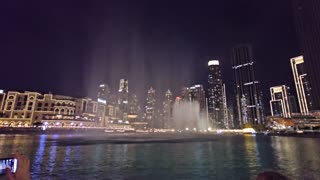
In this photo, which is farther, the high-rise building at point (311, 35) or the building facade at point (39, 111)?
the building facade at point (39, 111)

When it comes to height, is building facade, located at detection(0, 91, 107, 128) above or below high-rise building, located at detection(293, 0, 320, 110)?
below

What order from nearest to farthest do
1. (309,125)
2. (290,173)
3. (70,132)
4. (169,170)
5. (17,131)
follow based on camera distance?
(290,173) → (169,170) → (17,131) → (70,132) → (309,125)

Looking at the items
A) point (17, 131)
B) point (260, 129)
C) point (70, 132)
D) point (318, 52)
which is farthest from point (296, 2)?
point (17, 131)

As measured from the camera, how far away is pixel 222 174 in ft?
69.6

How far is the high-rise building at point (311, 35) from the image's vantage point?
128 meters

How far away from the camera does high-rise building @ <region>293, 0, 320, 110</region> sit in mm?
127688

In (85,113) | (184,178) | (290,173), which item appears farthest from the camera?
(85,113)

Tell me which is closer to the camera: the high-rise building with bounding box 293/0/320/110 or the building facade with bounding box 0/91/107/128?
the high-rise building with bounding box 293/0/320/110

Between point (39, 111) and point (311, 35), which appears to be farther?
point (39, 111)

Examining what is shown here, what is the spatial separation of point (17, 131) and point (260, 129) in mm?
182577

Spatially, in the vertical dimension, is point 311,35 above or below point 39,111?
above

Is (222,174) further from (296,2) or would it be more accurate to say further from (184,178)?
(296,2)

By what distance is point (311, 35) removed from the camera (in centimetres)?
13212

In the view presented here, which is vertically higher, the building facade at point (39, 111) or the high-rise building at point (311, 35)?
the high-rise building at point (311, 35)
